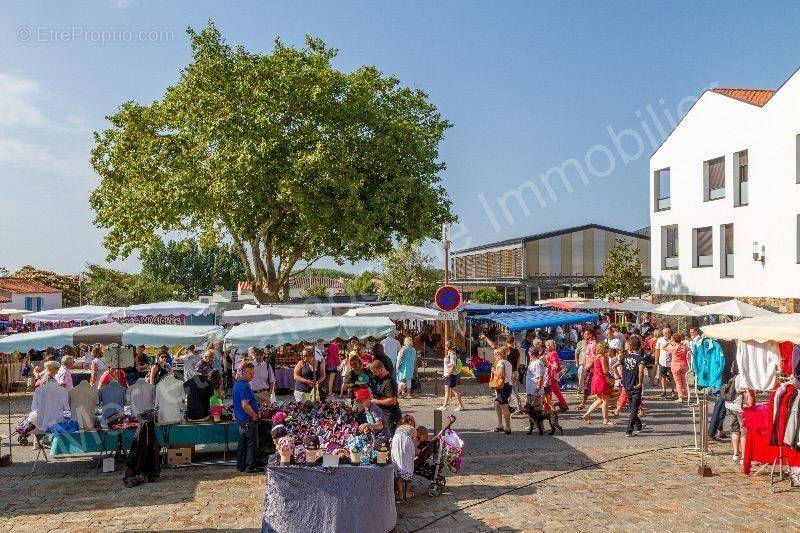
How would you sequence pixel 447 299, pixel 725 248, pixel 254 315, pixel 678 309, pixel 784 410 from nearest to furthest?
pixel 784 410
pixel 447 299
pixel 254 315
pixel 678 309
pixel 725 248

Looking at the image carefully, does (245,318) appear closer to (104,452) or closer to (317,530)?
(104,452)

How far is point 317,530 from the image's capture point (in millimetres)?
7672

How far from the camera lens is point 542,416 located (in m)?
13.6

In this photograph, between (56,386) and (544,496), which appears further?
(56,386)

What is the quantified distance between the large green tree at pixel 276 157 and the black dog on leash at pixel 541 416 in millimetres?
14465

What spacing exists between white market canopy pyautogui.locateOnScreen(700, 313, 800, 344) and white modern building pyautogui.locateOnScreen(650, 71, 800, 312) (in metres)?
15.3

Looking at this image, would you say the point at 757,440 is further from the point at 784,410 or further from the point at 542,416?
the point at 542,416

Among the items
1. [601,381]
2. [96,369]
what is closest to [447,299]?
[601,381]

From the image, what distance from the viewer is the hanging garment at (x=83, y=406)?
11.7m

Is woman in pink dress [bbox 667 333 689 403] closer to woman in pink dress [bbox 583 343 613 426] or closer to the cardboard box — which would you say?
woman in pink dress [bbox 583 343 613 426]

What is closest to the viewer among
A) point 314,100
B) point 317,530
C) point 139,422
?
point 317,530

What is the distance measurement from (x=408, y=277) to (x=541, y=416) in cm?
4047

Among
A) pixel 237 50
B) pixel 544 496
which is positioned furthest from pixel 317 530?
pixel 237 50

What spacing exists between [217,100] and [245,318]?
11076 mm
